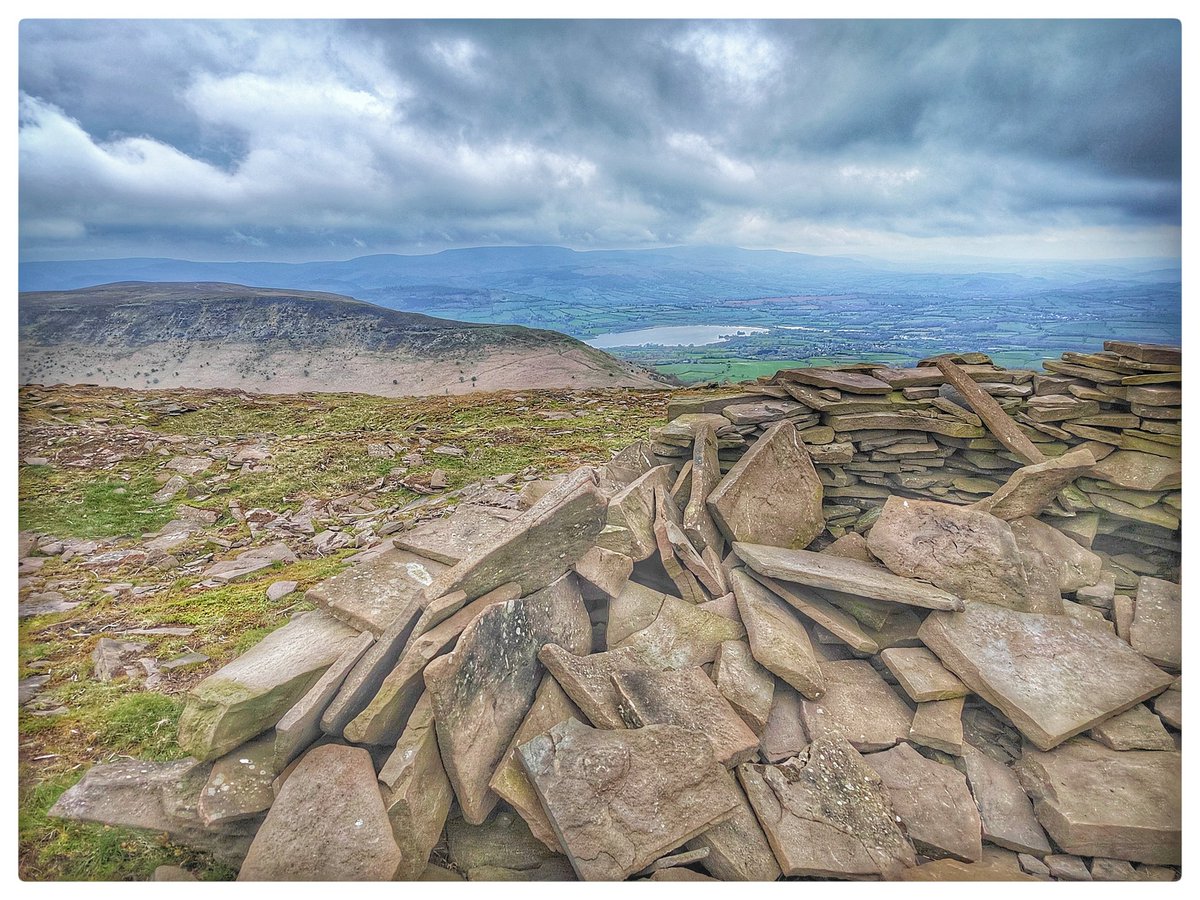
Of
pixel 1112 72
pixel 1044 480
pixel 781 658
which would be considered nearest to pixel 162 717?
pixel 781 658

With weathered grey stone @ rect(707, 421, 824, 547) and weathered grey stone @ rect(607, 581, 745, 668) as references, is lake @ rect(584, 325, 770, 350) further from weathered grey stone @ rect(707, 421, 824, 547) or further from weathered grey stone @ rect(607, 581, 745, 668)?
weathered grey stone @ rect(607, 581, 745, 668)

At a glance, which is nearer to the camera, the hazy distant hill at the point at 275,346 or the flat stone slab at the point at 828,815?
the flat stone slab at the point at 828,815

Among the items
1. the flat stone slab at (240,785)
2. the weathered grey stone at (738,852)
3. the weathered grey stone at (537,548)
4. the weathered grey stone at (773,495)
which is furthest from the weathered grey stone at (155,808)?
the weathered grey stone at (773,495)

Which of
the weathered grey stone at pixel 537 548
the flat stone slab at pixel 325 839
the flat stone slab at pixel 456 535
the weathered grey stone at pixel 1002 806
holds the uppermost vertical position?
the weathered grey stone at pixel 537 548

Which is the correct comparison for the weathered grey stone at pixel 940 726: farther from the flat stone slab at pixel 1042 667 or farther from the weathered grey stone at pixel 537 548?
the weathered grey stone at pixel 537 548

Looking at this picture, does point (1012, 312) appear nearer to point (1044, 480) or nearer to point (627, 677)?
point (1044, 480)

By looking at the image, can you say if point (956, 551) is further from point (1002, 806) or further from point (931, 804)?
point (931, 804)

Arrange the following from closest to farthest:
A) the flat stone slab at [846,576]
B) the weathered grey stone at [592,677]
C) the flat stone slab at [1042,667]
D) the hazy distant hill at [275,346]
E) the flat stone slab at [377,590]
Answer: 1. the weathered grey stone at [592,677]
2. the flat stone slab at [1042,667]
3. the flat stone slab at [377,590]
4. the flat stone slab at [846,576]
5. the hazy distant hill at [275,346]

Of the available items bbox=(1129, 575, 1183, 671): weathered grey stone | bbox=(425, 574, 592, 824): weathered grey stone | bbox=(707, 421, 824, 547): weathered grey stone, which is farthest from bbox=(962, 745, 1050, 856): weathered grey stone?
bbox=(425, 574, 592, 824): weathered grey stone
